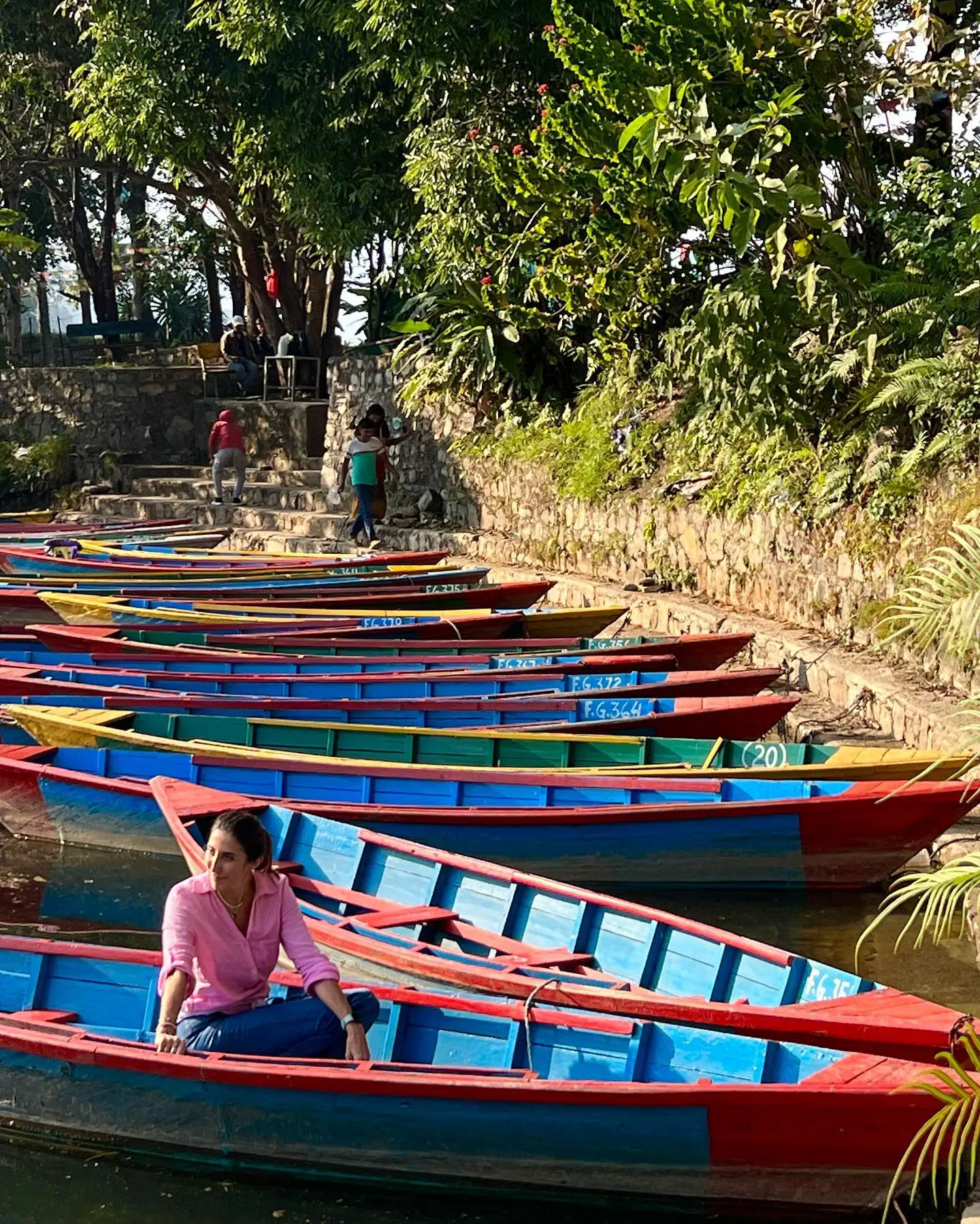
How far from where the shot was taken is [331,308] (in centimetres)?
2542

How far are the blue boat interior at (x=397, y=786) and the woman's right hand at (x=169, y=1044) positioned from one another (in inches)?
127

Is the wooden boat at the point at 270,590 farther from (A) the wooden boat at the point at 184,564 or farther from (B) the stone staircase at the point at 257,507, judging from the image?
(B) the stone staircase at the point at 257,507

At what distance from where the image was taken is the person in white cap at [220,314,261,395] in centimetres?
2639

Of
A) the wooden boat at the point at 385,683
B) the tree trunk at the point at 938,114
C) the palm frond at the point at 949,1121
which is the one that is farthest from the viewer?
the tree trunk at the point at 938,114

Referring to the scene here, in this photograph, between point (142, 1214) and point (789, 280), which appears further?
point (789, 280)

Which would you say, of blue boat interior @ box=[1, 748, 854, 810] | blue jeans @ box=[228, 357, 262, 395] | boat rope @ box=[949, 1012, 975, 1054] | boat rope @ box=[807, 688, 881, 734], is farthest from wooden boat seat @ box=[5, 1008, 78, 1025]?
blue jeans @ box=[228, 357, 262, 395]

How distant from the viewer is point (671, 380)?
15.0 metres

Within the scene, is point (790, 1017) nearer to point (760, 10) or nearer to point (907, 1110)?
point (907, 1110)

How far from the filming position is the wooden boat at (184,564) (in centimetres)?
1566

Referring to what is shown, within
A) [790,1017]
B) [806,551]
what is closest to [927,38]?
Result: [806,551]

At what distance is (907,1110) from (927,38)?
9.12m

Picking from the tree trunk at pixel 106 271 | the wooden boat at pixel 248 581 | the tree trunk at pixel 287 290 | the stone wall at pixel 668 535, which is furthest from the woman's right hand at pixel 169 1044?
the tree trunk at pixel 106 271

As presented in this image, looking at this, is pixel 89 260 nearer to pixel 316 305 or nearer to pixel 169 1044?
pixel 316 305

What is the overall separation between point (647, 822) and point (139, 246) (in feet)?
95.3
